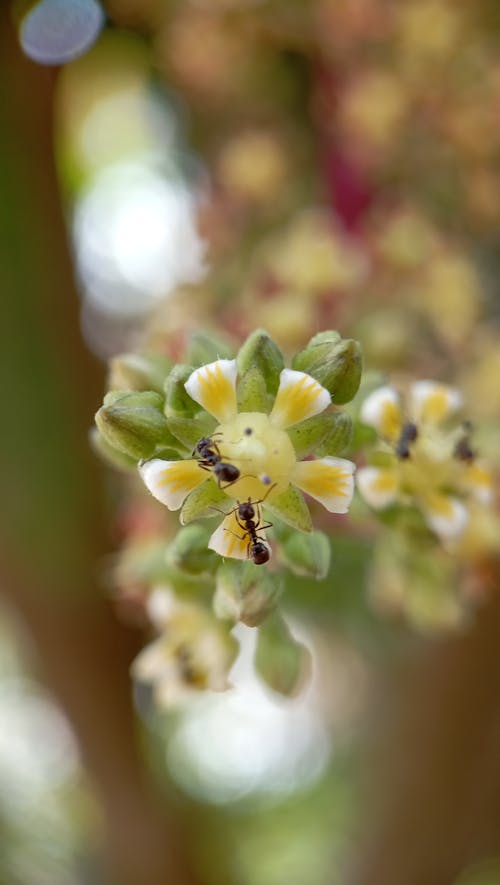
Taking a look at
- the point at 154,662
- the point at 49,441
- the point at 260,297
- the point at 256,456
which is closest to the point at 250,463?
the point at 256,456

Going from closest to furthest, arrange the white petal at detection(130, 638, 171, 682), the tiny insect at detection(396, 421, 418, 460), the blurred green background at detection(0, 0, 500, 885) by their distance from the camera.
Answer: the tiny insect at detection(396, 421, 418, 460)
the white petal at detection(130, 638, 171, 682)
the blurred green background at detection(0, 0, 500, 885)

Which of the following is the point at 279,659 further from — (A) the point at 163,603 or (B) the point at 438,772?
(B) the point at 438,772

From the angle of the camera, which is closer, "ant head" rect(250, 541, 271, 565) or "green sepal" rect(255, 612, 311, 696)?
"ant head" rect(250, 541, 271, 565)

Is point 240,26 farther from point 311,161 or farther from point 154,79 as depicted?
point 154,79

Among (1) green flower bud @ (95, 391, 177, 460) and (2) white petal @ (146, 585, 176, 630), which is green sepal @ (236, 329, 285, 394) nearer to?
(1) green flower bud @ (95, 391, 177, 460)

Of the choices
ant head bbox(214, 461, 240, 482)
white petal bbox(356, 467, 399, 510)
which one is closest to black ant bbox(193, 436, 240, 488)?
ant head bbox(214, 461, 240, 482)

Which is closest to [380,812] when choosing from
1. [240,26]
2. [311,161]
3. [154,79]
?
[311,161]

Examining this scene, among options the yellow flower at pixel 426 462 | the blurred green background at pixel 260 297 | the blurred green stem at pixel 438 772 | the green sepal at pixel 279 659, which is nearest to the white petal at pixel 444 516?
the yellow flower at pixel 426 462
